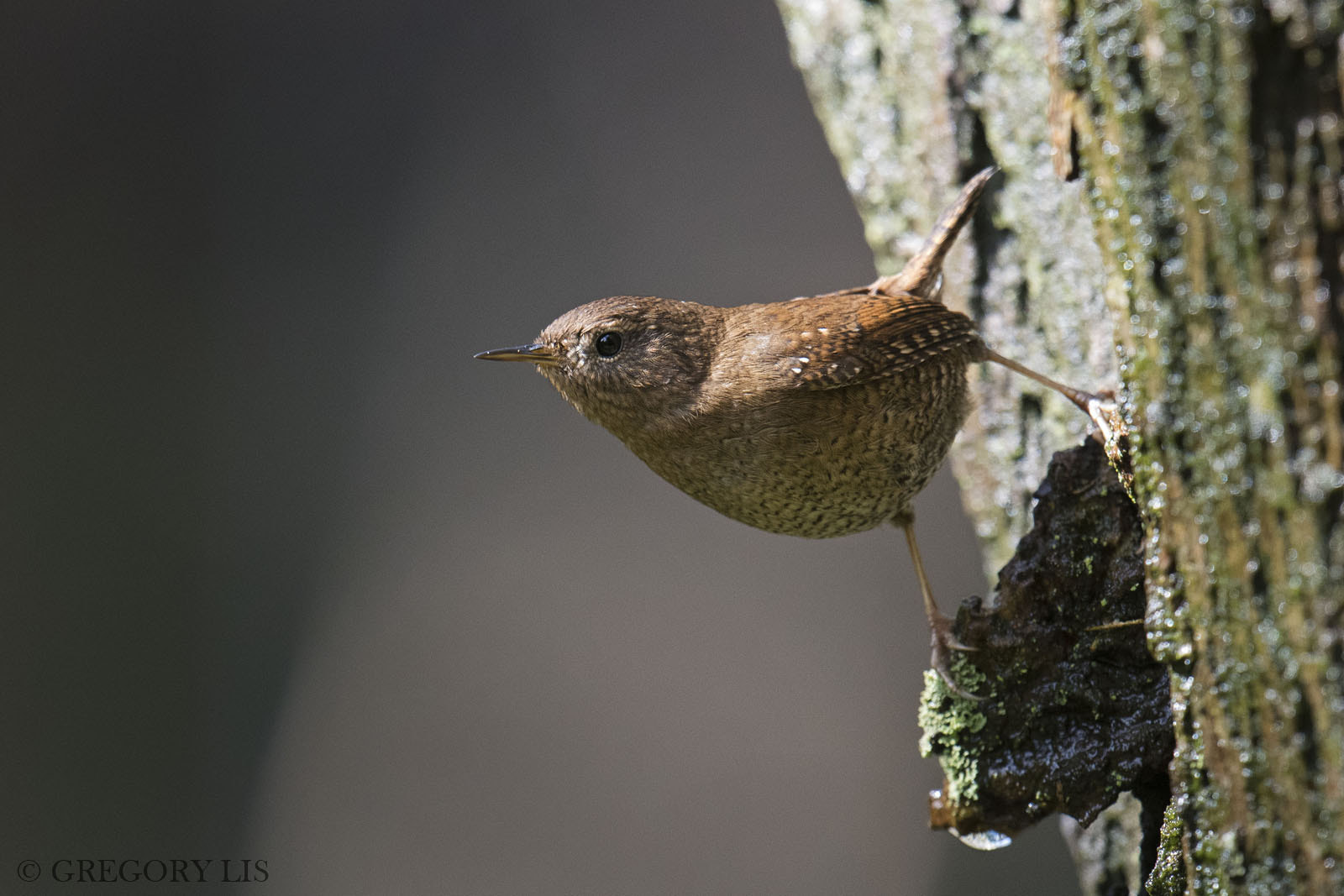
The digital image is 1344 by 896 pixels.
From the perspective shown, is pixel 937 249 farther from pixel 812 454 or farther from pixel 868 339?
pixel 812 454

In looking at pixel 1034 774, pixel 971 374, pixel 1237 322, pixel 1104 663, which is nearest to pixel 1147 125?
pixel 1237 322

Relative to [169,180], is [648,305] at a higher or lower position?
lower

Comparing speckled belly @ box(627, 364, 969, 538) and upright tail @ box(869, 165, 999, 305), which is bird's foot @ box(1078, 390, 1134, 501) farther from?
upright tail @ box(869, 165, 999, 305)

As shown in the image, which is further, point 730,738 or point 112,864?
point 730,738

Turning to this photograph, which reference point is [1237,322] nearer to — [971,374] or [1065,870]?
[971,374]

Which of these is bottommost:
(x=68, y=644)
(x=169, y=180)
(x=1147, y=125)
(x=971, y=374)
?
(x=68, y=644)

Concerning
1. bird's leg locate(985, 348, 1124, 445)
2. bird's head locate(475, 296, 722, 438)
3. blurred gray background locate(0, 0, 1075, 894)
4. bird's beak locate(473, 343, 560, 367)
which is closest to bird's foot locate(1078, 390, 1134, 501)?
bird's leg locate(985, 348, 1124, 445)

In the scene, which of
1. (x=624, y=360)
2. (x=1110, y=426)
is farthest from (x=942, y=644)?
(x=624, y=360)
